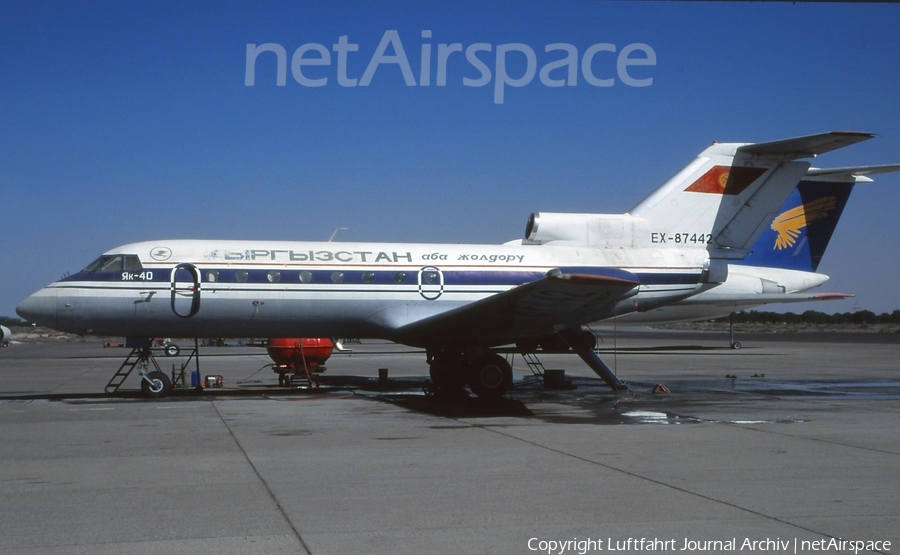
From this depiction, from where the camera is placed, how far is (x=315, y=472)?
9.23m

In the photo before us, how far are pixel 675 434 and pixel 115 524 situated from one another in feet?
26.1

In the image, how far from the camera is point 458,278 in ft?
63.8

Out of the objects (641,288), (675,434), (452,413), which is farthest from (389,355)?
(675,434)

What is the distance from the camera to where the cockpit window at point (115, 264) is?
1827cm

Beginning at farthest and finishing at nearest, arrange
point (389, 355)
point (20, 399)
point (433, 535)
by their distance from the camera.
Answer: point (389, 355), point (20, 399), point (433, 535)

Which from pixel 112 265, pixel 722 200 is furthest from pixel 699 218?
pixel 112 265

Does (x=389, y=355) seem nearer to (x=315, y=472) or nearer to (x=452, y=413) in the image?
(x=452, y=413)

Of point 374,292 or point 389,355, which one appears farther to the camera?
point 389,355

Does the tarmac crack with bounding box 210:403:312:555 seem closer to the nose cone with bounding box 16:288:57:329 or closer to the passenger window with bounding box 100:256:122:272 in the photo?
the passenger window with bounding box 100:256:122:272

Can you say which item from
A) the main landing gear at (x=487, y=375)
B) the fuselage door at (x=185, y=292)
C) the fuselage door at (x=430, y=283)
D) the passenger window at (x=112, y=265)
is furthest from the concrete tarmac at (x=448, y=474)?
the passenger window at (x=112, y=265)

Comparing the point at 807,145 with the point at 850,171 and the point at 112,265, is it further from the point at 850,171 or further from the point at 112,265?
the point at 112,265

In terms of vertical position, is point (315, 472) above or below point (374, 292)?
below

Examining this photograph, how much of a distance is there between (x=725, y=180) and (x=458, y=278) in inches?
266

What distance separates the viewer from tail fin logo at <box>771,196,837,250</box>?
24906 millimetres
